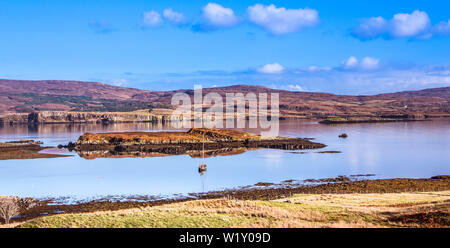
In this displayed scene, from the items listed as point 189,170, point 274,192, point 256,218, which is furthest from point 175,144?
point 256,218

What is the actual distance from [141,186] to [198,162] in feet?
60.1

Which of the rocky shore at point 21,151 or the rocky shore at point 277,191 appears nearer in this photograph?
the rocky shore at point 277,191

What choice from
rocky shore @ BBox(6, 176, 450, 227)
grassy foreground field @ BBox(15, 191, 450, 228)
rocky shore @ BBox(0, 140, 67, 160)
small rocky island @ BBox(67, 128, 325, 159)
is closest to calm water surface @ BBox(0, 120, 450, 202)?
rocky shore @ BBox(6, 176, 450, 227)

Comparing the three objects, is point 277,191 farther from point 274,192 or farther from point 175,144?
point 175,144

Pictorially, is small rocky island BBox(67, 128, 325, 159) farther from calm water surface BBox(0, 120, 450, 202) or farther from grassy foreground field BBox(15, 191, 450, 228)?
grassy foreground field BBox(15, 191, 450, 228)

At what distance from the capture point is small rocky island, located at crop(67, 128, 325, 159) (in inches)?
3031

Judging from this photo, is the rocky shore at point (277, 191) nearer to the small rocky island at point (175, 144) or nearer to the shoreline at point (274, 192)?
the shoreline at point (274, 192)

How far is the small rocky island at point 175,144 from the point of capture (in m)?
77.0

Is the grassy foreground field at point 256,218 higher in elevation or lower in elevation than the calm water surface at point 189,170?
higher

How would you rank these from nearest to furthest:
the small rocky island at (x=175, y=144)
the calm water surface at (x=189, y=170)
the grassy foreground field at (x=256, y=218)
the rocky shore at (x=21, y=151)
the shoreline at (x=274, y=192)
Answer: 1. the grassy foreground field at (x=256, y=218)
2. the shoreline at (x=274, y=192)
3. the calm water surface at (x=189, y=170)
4. the rocky shore at (x=21, y=151)
5. the small rocky island at (x=175, y=144)

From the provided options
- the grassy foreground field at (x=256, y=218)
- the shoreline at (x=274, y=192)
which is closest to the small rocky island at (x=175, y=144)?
the shoreline at (x=274, y=192)

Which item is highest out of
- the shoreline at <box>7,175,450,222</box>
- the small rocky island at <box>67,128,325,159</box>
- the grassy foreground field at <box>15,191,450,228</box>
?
the small rocky island at <box>67,128,325,159</box>
